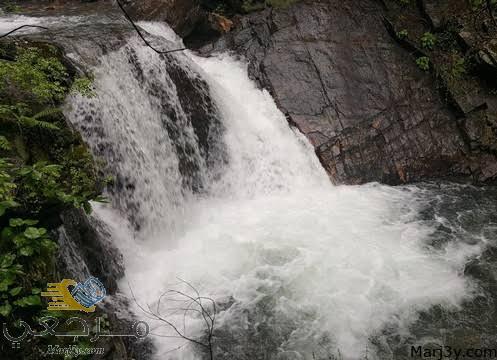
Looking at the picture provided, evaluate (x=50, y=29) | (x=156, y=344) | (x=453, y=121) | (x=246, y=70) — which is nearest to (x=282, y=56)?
(x=246, y=70)

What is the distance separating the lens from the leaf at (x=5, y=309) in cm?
265

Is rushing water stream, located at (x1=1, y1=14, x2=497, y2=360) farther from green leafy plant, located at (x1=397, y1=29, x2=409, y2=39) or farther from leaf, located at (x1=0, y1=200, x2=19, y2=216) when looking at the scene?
green leafy plant, located at (x1=397, y1=29, x2=409, y2=39)

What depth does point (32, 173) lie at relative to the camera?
321 centimetres

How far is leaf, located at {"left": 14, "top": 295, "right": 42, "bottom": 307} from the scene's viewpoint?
2.78 metres

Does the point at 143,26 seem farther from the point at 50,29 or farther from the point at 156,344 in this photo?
the point at 156,344

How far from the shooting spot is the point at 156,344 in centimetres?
448

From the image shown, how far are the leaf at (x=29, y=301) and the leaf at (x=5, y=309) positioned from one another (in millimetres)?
67

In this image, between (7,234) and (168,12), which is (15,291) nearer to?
(7,234)

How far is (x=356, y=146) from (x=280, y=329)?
4.91 meters

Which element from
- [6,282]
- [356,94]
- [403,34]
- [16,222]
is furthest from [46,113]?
[403,34]

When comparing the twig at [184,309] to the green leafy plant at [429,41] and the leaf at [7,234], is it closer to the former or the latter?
the leaf at [7,234]

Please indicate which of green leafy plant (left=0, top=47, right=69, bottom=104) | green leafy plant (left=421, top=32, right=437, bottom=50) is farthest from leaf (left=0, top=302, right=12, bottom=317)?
green leafy plant (left=421, top=32, right=437, bottom=50)

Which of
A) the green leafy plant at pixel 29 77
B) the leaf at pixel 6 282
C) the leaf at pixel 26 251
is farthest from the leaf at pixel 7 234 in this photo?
the green leafy plant at pixel 29 77

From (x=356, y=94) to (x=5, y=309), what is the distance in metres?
8.05
